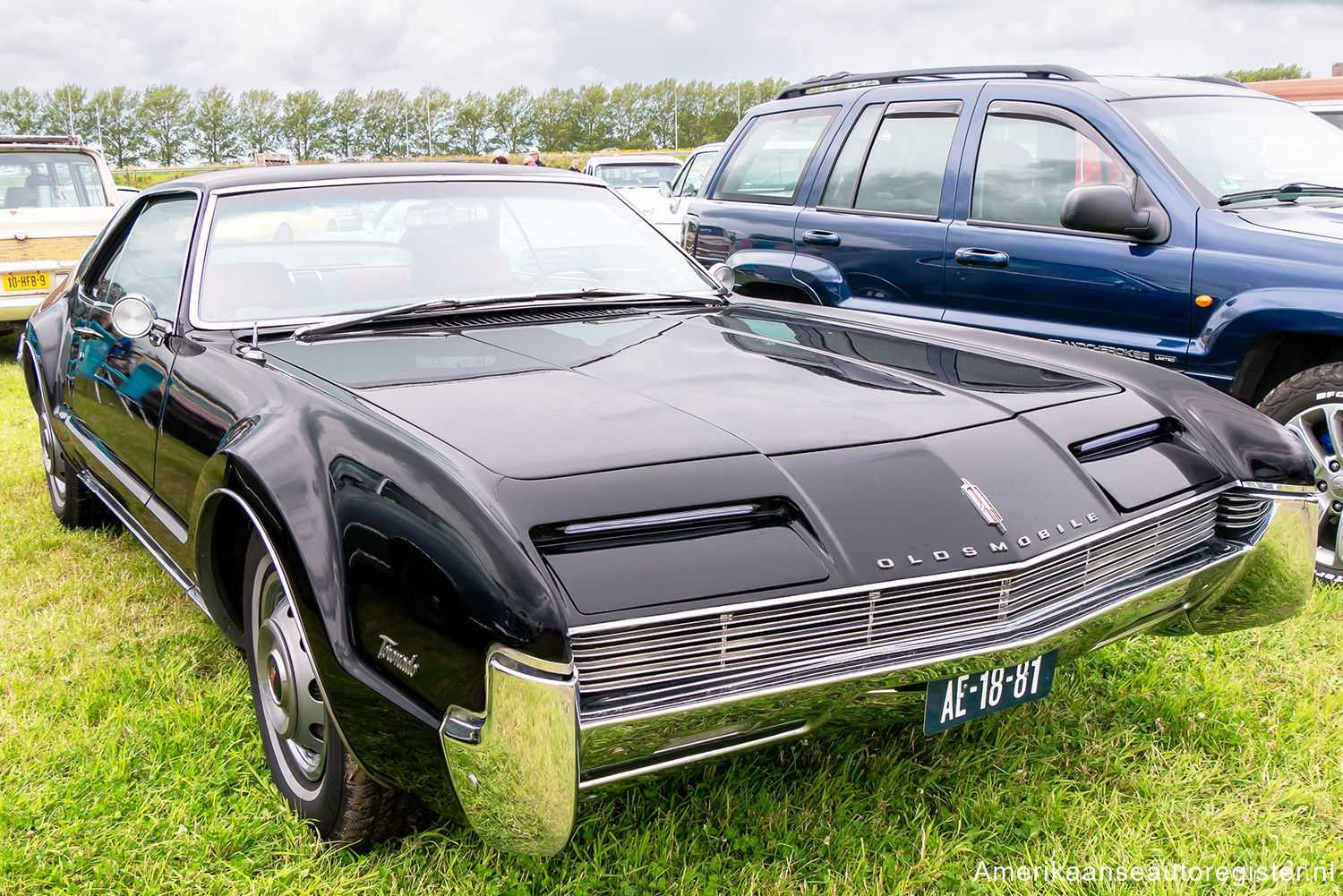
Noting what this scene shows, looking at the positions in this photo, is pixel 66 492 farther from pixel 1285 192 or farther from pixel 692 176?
pixel 692 176

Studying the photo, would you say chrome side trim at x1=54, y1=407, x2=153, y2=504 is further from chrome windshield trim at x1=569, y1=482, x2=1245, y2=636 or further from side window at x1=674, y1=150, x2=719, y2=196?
side window at x1=674, y1=150, x2=719, y2=196

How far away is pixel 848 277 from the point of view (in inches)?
195

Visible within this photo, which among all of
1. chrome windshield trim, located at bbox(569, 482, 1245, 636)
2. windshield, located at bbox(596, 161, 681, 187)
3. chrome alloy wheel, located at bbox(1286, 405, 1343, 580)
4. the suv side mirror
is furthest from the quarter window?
windshield, located at bbox(596, 161, 681, 187)

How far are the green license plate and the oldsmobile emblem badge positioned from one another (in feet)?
0.91

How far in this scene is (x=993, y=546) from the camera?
1973 mm

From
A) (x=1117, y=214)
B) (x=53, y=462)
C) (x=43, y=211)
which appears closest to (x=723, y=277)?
(x=1117, y=214)

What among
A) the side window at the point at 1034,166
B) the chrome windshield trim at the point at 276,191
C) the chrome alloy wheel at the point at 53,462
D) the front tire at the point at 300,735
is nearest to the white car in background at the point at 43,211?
the chrome alloy wheel at the point at 53,462

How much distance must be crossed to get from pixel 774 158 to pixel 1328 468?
10.1ft

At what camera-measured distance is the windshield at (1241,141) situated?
421cm

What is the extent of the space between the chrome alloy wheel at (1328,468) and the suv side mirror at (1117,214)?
85 cm

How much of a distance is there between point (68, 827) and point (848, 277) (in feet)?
12.3

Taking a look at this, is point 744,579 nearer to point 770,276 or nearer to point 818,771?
point 818,771

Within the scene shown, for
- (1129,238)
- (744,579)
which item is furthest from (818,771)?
(1129,238)

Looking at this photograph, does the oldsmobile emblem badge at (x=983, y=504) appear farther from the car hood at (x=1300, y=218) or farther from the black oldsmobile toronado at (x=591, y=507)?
the car hood at (x=1300, y=218)
